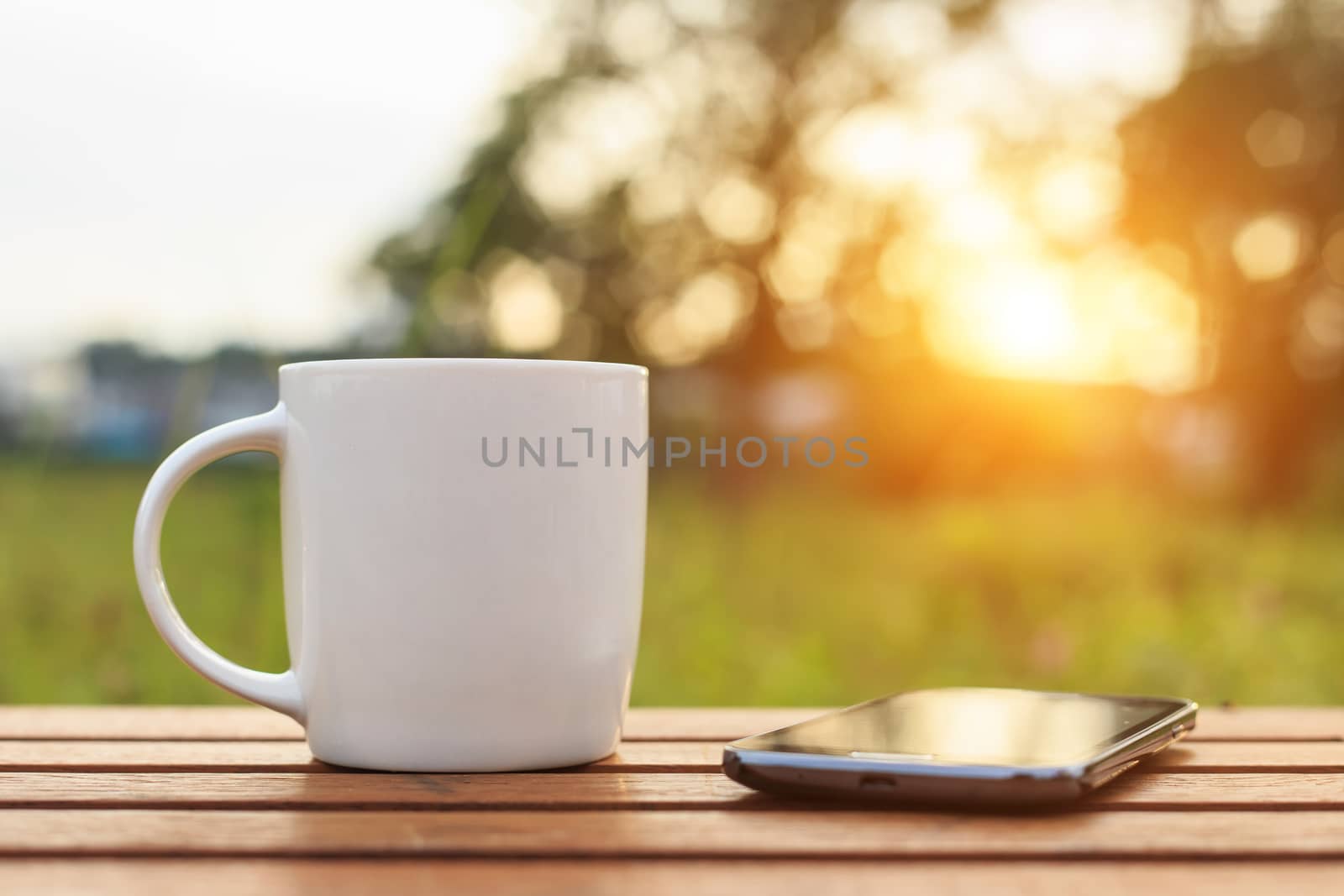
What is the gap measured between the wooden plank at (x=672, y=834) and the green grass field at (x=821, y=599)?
78cm

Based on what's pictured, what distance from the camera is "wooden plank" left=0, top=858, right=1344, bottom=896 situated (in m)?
0.53

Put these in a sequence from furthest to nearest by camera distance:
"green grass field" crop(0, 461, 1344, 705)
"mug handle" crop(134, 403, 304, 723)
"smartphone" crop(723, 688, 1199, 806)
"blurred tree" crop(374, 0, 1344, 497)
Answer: "blurred tree" crop(374, 0, 1344, 497)
"green grass field" crop(0, 461, 1344, 705)
"mug handle" crop(134, 403, 304, 723)
"smartphone" crop(723, 688, 1199, 806)

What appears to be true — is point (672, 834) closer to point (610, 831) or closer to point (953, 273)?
point (610, 831)

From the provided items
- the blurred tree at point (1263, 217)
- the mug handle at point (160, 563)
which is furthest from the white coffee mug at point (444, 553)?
the blurred tree at point (1263, 217)

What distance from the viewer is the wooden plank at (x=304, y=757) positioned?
0.78m

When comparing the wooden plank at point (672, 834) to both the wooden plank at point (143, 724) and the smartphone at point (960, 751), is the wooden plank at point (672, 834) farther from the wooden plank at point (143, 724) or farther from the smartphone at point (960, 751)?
the wooden plank at point (143, 724)

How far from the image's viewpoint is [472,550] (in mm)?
739

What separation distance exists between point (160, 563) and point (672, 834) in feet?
1.27

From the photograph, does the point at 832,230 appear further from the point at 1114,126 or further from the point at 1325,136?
the point at 1325,136

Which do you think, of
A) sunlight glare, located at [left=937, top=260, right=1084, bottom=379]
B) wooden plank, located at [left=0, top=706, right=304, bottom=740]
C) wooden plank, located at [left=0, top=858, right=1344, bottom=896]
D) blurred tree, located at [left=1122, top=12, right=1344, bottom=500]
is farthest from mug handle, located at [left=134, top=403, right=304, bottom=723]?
blurred tree, located at [left=1122, top=12, right=1344, bottom=500]

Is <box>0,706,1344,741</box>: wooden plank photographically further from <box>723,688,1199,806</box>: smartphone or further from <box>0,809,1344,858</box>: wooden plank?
<box>0,809,1344,858</box>: wooden plank

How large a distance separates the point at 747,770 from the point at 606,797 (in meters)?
0.08

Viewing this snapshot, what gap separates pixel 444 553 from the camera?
739 mm

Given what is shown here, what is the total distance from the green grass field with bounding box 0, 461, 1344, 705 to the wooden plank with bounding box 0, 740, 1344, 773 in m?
0.55
